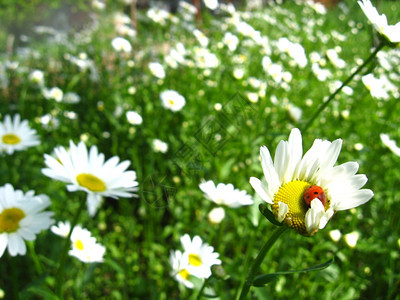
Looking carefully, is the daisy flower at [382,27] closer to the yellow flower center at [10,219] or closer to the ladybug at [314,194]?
the ladybug at [314,194]

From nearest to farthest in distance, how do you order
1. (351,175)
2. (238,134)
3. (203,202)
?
(351,175), (203,202), (238,134)

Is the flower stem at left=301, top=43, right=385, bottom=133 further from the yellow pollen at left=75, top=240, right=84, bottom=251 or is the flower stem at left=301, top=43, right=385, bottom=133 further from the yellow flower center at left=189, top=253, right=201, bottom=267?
the yellow pollen at left=75, top=240, right=84, bottom=251

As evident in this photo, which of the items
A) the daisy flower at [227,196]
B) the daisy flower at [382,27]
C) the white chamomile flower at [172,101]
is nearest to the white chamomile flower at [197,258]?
the daisy flower at [227,196]

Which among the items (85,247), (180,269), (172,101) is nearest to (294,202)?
(180,269)

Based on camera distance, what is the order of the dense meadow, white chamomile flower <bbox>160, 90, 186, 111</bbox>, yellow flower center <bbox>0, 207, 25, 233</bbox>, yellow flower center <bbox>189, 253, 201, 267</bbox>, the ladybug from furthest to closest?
1. white chamomile flower <bbox>160, 90, 186, 111</bbox>
2. the dense meadow
3. yellow flower center <bbox>189, 253, 201, 267</bbox>
4. yellow flower center <bbox>0, 207, 25, 233</bbox>
5. the ladybug

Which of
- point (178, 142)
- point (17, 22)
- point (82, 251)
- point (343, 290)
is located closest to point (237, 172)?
point (178, 142)

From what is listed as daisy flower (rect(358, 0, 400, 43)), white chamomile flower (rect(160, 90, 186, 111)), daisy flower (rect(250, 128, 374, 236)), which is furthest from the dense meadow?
daisy flower (rect(250, 128, 374, 236))

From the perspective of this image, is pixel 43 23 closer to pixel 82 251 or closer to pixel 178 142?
pixel 178 142

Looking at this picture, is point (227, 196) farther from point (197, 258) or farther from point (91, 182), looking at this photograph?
point (91, 182)
